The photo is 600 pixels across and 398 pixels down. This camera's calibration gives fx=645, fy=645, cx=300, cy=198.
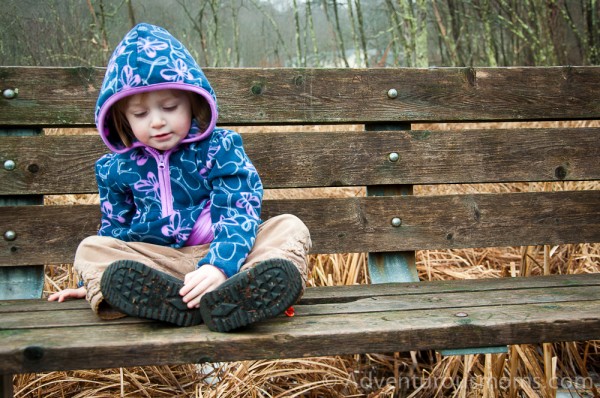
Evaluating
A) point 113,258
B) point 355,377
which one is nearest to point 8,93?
point 113,258

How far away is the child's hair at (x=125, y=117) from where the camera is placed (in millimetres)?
2082

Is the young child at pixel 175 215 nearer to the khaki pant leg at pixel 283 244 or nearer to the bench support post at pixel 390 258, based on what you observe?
the khaki pant leg at pixel 283 244

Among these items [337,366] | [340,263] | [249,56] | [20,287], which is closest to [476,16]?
[249,56]

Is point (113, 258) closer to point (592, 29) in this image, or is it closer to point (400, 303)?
point (400, 303)

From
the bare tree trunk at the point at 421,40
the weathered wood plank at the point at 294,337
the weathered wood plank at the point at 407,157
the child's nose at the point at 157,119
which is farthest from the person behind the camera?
the bare tree trunk at the point at 421,40

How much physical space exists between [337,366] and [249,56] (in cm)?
689

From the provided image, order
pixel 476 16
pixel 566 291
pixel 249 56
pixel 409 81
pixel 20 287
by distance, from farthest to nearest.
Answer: pixel 249 56 → pixel 476 16 → pixel 409 81 → pixel 20 287 → pixel 566 291

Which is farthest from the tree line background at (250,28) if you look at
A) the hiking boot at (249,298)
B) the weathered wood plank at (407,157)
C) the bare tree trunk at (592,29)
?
the hiking boot at (249,298)

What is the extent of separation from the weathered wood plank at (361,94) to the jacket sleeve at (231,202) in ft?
1.51

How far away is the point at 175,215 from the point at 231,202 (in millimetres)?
223

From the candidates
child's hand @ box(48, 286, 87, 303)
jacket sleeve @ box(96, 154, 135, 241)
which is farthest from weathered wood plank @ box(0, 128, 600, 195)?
child's hand @ box(48, 286, 87, 303)

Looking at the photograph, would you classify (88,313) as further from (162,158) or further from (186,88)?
(186,88)

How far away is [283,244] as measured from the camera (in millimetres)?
1878

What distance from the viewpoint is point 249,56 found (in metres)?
8.96
